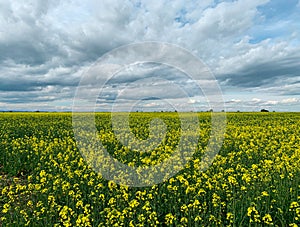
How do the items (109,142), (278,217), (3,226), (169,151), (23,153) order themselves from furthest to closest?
(109,142)
(23,153)
(169,151)
(3,226)
(278,217)

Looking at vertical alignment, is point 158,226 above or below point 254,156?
below

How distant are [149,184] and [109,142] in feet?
26.2

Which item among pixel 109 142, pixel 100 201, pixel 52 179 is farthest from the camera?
pixel 109 142

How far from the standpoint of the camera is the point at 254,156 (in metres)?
11.9

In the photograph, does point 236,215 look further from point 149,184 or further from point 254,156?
point 254,156

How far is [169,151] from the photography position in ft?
38.8

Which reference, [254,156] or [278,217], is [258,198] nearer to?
[278,217]

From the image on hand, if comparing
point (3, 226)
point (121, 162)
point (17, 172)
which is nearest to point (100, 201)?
point (3, 226)

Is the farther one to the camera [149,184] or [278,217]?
[149,184]

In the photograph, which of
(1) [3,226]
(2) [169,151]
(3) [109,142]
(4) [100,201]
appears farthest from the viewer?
(3) [109,142]

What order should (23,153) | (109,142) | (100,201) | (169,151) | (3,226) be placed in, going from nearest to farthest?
(3,226) → (100,201) → (169,151) → (23,153) → (109,142)

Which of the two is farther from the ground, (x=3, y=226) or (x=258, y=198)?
(x=258, y=198)

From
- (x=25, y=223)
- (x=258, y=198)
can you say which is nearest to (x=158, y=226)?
(x=258, y=198)

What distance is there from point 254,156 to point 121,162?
5.48 m
